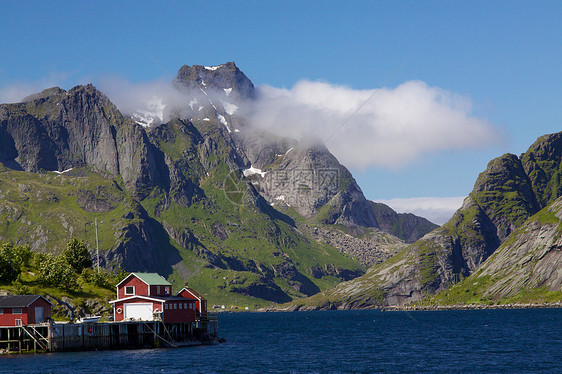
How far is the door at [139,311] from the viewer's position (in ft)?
438

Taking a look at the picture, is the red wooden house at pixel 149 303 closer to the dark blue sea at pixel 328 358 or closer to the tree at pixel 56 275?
the dark blue sea at pixel 328 358

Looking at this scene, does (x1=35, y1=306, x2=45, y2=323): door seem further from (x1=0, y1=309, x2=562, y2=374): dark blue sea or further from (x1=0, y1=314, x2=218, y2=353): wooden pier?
(x1=0, y1=309, x2=562, y2=374): dark blue sea

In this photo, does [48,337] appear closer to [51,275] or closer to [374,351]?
[51,275]

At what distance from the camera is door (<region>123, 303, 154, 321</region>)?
438 ft

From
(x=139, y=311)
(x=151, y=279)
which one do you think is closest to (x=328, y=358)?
(x=139, y=311)

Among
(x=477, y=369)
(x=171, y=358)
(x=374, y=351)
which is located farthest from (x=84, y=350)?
(x=477, y=369)

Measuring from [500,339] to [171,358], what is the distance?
83.5 m

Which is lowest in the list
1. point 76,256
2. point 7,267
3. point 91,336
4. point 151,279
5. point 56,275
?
point 91,336

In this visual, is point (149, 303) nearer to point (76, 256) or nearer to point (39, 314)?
point (39, 314)

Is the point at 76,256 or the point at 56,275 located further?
the point at 76,256

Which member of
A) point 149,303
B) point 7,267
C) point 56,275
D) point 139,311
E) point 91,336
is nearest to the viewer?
point 91,336

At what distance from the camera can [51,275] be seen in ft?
499

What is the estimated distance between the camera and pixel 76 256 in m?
176

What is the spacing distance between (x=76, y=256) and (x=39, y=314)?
49.8 meters
